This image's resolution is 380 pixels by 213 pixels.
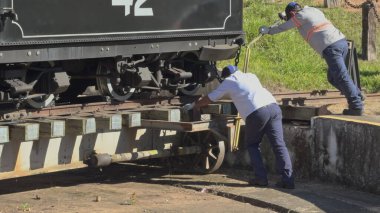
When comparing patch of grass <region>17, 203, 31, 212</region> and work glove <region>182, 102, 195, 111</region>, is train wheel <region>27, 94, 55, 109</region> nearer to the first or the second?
patch of grass <region>17, 203, 31, 212</region>

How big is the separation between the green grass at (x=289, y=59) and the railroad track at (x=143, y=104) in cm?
419

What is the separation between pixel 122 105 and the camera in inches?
384

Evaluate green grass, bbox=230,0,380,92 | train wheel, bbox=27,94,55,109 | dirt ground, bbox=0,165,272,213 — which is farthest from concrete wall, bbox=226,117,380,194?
green grass, bbox=230,0,380,92

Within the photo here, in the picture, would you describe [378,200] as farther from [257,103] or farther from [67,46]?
[67,46]

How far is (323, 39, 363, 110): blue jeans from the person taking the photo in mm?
9688

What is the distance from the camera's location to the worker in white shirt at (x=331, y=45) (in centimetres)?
970

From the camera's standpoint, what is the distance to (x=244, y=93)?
29.6 feet

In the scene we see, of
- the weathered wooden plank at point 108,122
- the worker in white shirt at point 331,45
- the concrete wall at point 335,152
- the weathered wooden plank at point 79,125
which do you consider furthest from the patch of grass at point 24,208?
the worker in white shirt at point 331,45

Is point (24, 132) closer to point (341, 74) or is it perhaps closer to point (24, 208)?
point (24, 208)

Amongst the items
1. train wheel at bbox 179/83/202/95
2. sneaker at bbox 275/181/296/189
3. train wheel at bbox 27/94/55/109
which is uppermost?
train wheel at bbox 179/83/202/95

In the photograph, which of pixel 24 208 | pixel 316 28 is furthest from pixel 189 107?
pixel 24 208

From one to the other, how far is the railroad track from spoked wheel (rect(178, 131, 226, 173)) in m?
0.50

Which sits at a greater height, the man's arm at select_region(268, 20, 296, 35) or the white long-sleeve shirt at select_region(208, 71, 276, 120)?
the man's arm at select_region(268, 20, 296, 35)

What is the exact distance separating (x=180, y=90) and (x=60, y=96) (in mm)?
1565
